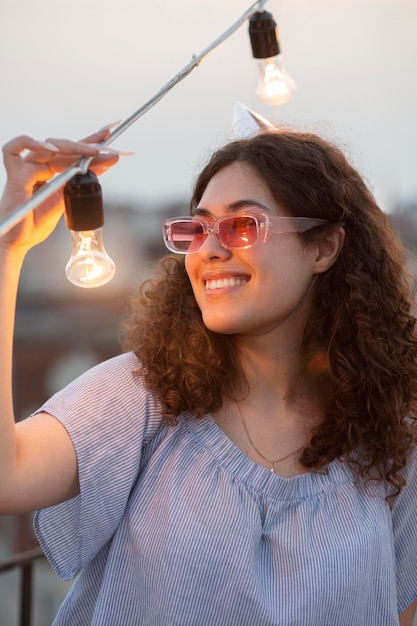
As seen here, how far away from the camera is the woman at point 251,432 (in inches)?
74.1

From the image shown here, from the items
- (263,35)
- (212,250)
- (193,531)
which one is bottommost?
(193,531)

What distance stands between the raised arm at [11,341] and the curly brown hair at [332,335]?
1.09 feet

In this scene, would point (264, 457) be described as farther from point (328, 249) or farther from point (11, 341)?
point (11, 341)

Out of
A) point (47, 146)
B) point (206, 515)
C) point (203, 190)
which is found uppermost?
point (47, 146)

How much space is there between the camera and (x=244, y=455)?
2.06 m

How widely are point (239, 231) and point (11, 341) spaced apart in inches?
25.9

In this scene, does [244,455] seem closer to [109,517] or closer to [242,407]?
[242,407]

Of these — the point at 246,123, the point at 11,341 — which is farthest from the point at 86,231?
the point at 246,123

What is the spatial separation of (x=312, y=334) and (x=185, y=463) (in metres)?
0.52

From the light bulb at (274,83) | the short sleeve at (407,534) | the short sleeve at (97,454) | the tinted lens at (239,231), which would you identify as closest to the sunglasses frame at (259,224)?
the tinted lens at (239,231)

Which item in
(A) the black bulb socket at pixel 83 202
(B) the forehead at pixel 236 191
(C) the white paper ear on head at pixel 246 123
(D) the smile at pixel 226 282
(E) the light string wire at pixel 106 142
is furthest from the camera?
(C) the white paper ear on head at pixel 246 123

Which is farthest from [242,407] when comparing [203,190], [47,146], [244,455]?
[47,146]

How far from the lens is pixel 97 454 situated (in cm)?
188

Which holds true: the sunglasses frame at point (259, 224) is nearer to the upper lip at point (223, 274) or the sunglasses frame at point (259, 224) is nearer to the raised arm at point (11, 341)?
the upper lip at point (223, 274)
